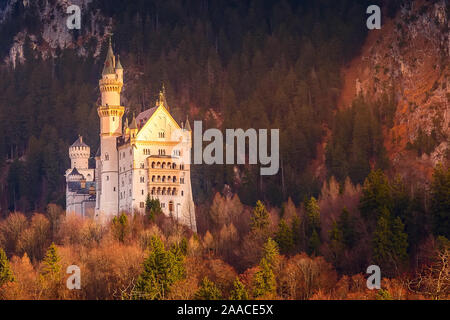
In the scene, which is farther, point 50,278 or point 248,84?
point 248,84

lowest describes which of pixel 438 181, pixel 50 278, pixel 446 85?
pixel 50 278

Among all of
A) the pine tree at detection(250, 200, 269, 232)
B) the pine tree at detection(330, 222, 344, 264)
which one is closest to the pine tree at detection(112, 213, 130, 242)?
the pine tree at detection(250, 200, 269, 232)

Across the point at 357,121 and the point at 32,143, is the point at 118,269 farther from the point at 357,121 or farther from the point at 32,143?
the point at 32,143

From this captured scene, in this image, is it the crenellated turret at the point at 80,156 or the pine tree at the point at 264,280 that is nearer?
the pine tree at the point at 264,280

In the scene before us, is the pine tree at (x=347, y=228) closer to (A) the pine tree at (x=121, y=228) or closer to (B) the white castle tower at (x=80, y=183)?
(A) the pine tree at (x=121, y=228)

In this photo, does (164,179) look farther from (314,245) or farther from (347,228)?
(347,228)

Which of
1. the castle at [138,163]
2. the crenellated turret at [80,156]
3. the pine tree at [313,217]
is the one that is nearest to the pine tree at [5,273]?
the pine tree at [313,217]

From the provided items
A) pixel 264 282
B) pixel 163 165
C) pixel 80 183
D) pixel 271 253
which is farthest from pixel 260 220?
pixel 80 183
